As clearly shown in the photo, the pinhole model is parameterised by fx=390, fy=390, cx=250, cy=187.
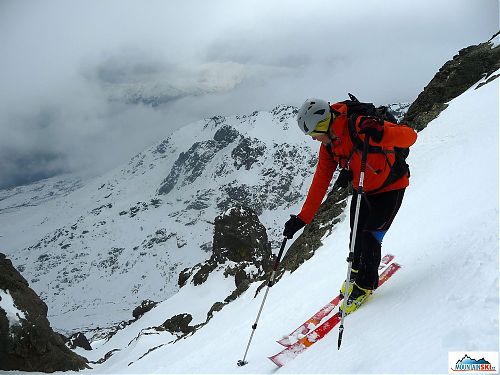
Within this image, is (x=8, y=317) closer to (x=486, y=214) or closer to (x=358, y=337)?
(x=358, y=337)

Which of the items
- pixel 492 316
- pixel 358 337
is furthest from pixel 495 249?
pixel 358 337

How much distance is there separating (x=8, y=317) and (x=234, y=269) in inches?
1118

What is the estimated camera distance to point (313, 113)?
5.66 metres

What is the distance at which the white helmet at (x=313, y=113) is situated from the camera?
565 cm

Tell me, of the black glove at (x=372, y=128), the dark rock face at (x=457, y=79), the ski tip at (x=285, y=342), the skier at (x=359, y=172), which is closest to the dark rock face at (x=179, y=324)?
the dark rock face at (x=457, y=79)

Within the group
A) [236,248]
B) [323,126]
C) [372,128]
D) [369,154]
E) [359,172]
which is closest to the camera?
[372,128]

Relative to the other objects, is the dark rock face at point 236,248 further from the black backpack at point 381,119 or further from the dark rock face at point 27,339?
the black backpack at point 381,119

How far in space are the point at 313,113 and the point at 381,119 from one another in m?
0.96

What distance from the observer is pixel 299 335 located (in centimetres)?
703

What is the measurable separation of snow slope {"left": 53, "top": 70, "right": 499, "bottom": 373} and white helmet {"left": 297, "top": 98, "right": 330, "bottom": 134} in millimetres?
2787

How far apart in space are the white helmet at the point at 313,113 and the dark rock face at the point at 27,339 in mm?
20861

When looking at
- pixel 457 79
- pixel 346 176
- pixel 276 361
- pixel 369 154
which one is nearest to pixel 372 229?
pixel 346 176

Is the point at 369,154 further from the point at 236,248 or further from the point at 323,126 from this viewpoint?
the point at 236,248

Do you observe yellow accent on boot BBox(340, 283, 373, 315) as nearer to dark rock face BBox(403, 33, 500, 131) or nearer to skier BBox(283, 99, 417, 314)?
skier BBox(283, 99, 417, 314)
